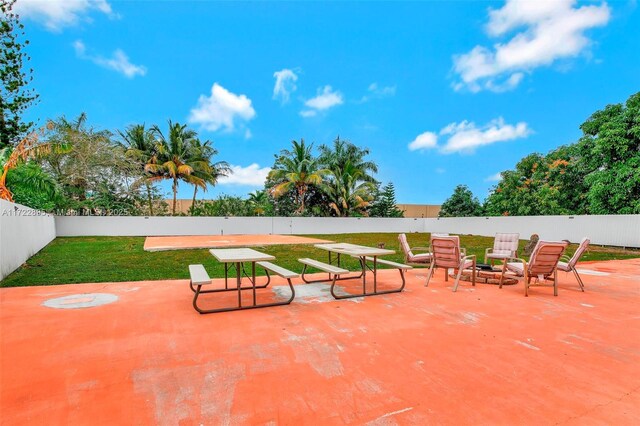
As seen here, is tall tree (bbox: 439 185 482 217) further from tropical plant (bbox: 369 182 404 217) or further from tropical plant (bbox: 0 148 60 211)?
tropical plant (bbox: 0 148 60 211)

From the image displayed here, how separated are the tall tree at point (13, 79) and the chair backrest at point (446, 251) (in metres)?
17.6

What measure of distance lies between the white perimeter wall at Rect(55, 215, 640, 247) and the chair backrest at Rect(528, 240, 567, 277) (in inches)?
535

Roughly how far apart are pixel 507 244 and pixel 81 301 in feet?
27.9

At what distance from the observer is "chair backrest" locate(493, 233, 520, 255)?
755cm

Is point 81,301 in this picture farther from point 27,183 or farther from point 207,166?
point 207,166

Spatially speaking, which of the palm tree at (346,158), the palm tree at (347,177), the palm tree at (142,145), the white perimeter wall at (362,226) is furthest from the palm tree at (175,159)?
the palm tree at (347,177)

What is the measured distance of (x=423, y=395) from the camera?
7.50 ft

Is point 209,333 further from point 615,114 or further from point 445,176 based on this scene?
point 445,176

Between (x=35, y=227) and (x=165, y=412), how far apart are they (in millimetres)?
11573

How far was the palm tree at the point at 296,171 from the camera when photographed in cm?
2267

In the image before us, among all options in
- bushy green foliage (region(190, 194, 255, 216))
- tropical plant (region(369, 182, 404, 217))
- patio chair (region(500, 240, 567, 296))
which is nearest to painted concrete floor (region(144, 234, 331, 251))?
bushy green foliage (region(190, 194, 255, 216))

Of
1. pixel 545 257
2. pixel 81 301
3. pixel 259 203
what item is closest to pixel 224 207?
pixel 259 203

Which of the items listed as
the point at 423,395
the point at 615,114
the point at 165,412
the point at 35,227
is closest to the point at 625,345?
the point at 423,395

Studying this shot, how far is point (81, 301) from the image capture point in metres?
4.71
